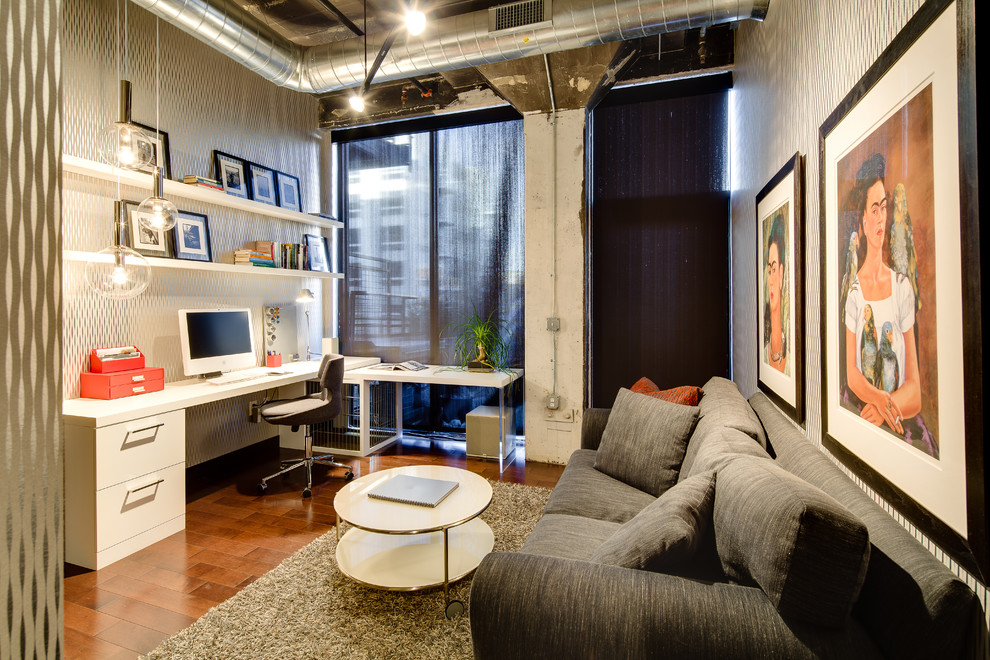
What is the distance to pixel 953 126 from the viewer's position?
1018 millimetres

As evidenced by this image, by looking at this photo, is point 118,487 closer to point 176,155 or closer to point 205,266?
point 205,266

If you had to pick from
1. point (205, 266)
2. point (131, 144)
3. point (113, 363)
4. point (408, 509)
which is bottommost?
point (408, 509)

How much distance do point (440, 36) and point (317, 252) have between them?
2.46 metres

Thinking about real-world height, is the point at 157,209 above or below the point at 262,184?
below

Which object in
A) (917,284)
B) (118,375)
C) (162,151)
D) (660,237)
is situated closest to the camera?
(917,284)

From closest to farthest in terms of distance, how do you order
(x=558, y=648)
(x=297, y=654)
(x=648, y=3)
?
(x=558, y=648)
(x=297, y=654)
(x=648, y=3)

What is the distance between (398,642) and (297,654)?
0.37 m

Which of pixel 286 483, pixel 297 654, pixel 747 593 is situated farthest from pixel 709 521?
pixel 286 483

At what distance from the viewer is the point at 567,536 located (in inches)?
77.0

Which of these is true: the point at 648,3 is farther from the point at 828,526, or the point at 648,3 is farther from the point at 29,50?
the point at 29,50

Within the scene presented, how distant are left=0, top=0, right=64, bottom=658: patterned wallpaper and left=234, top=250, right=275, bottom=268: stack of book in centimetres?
412

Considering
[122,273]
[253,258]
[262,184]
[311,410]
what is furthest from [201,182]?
[311,410]

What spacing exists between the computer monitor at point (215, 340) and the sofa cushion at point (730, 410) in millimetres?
3262

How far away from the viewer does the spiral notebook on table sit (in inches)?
93.2
